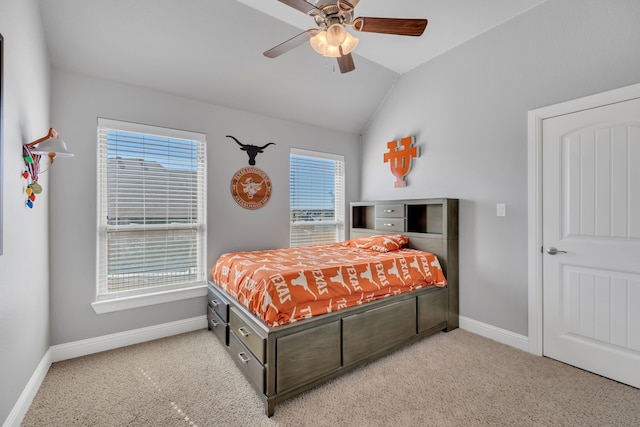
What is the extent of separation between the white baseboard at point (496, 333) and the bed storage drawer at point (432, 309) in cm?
27

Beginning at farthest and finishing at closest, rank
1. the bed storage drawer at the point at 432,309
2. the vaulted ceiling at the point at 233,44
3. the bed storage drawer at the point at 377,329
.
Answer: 1. the bed storage drawer at the point at 432,309
2. the vaulted ceiling at the point at 233,44
3. the bed storage drawer at the point at 377,329

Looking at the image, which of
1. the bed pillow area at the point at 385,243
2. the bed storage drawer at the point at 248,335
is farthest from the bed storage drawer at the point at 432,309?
the bed storage drawer at the point at 248,335

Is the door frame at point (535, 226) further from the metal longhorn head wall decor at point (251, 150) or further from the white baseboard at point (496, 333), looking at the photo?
the metal longhorn head wall decor at point (251, 150)

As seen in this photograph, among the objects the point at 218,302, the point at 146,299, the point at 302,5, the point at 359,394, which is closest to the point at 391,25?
the point at 302,5

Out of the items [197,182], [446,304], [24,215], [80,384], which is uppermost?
[197,182]

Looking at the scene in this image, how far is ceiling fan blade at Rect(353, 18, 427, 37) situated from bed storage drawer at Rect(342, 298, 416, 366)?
6.44 ft

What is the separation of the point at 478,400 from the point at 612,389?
3.26 ft

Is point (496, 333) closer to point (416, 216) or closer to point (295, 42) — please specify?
point (416, 216)

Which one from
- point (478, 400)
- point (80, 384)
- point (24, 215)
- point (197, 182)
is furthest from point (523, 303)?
point (24, 215)

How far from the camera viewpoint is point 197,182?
9.95ft

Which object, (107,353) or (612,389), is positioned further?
(107,353)

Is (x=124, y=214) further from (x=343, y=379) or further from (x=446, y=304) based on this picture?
(x=446, y=304)

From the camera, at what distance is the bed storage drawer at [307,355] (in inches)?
71.2

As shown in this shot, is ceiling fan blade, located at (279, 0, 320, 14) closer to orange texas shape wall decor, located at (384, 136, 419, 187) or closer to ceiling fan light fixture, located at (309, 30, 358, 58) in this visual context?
ceiling fan light fixture, located at (309, 30, 358, 58)
